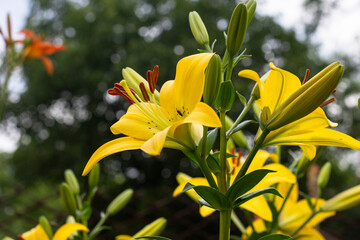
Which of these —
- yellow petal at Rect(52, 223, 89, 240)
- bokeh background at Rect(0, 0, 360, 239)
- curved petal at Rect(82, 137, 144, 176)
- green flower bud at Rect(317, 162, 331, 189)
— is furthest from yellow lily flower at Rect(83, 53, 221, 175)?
bokeh background at Rect(0, 0, 360, 239)

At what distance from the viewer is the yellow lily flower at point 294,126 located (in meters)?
0.28

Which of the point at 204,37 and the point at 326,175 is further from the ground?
the point at 204,37

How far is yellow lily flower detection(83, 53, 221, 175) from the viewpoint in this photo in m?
0.24

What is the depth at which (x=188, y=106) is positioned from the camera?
29 cm

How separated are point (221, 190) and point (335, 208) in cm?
19

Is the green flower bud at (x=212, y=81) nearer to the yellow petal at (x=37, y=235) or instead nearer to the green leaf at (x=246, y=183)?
the green leaf at (x=246, y=183)

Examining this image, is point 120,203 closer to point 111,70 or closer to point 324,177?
point 324,177

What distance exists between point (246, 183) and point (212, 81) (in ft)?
0.26

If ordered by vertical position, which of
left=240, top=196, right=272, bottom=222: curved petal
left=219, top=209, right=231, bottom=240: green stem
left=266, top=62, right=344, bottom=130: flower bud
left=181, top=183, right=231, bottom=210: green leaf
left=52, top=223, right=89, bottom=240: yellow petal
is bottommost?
left=240, top=196, right=272, bottom=222: curved petal

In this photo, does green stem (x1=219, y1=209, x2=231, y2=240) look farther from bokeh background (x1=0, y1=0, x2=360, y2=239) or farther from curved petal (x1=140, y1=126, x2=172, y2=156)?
bokeh background (x1=0, y1=0, x2=360, y2=239)

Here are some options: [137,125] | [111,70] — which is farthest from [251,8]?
[111,70]

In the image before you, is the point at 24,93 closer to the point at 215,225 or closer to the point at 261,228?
the point at 215,225

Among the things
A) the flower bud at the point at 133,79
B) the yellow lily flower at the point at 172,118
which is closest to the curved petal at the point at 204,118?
the yellow lily flower at the point at 172,118

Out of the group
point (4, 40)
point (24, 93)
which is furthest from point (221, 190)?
point (24, 93)
